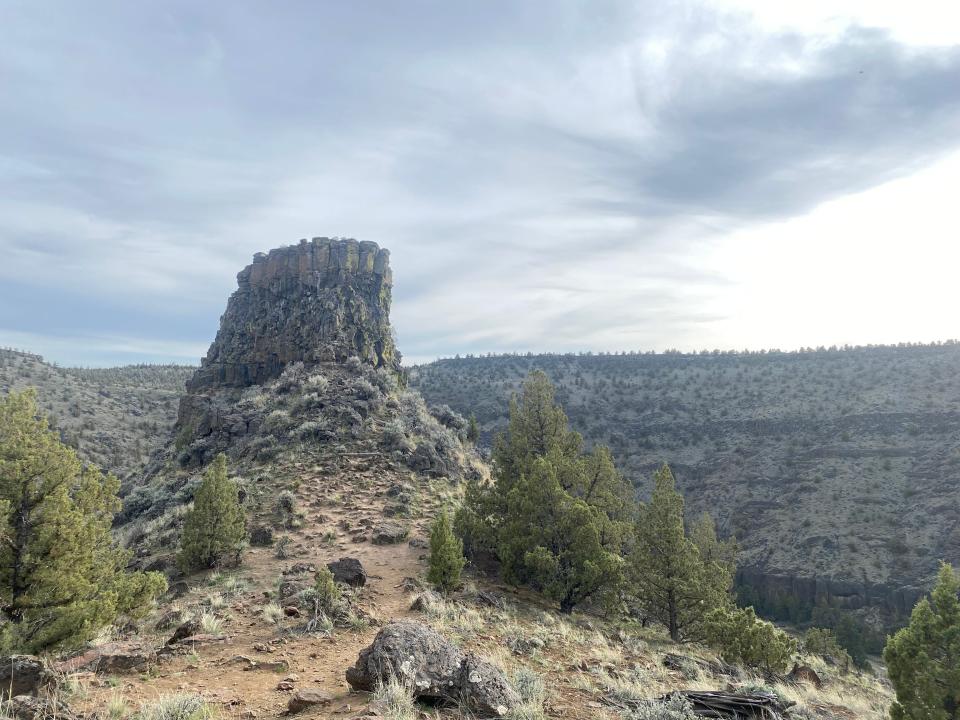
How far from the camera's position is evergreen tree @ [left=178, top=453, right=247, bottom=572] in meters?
17.8

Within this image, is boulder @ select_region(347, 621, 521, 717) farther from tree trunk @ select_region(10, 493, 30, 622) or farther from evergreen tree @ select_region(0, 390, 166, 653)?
tree trunk @ select_region(10, 493, 30, 622)

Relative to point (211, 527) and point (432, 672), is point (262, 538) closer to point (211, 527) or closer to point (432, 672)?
point (211, 527)

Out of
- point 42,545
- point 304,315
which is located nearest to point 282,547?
point 42,545

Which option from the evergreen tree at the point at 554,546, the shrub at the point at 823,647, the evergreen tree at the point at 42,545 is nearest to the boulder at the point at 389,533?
the evergreen tree at the point at 554,546

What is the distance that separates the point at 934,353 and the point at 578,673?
87.4 meters

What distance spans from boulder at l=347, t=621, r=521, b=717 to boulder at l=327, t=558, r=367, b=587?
333 inches

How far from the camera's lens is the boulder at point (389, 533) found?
2092cm

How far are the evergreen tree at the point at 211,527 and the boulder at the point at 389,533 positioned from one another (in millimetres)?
5094

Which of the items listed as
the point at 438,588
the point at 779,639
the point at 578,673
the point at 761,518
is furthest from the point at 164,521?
the point at 761,518

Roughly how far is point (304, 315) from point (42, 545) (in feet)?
122

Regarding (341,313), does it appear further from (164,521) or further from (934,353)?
(934,353)

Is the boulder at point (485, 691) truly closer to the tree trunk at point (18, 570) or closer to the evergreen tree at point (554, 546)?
the tree trunk at point (18, 570)

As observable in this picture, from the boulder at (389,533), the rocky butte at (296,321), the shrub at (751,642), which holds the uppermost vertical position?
the rocky butte at (296,321)

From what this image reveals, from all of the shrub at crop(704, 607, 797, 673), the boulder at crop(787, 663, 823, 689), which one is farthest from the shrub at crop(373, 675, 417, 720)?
the boulder at crop(787, 663, 823, 689)
